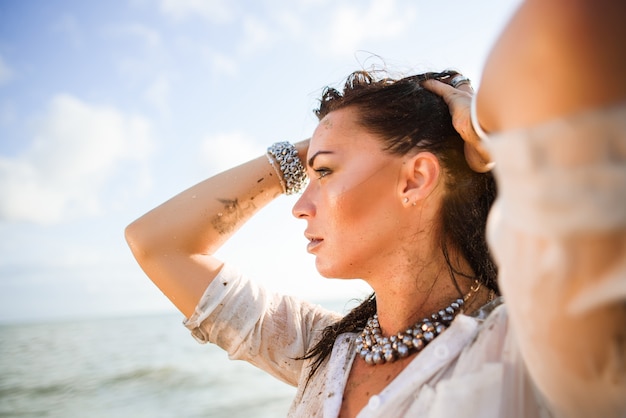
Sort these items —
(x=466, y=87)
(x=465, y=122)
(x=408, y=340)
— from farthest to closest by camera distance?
(x=466, y=87)
(x=408, y=340)
(x=465, y=122)

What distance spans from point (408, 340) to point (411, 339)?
13 mm

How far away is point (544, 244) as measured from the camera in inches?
27.7

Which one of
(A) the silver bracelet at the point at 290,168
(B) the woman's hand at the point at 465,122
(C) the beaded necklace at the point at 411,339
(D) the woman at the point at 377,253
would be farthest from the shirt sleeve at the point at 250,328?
(B) the woman's hand at the point at 465,122

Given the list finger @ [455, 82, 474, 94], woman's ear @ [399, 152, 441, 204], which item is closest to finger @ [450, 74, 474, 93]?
finger @ [455, 82, 474, 94]

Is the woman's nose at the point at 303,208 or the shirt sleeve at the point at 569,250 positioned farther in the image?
the woman's nose at the point at 303,208

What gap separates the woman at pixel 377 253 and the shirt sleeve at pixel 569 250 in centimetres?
79

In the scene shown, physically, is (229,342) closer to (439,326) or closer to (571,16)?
(439,326)

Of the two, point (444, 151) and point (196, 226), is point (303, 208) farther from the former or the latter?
point (196, 226)

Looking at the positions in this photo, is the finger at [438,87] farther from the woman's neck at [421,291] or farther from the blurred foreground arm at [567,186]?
the blurred foreground arm at [567,186]

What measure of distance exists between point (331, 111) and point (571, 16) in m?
1.78

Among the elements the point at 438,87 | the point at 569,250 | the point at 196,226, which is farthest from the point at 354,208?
the point at 569,250

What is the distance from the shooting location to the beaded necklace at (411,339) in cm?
182

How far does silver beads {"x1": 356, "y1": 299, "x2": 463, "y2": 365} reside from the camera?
71.6 inches

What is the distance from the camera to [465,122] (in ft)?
5.77
